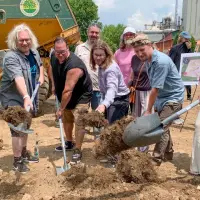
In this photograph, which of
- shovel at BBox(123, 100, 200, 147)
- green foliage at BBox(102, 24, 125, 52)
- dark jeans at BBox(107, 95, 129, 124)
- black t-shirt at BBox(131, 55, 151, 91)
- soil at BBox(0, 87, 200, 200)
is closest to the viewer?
shovel at BBox(123, 100, 200, 147)

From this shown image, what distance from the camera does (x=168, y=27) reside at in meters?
62.8

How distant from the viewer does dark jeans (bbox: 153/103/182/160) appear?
4477 mm

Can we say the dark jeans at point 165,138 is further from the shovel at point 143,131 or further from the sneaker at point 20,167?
the sneaker at point 20,167

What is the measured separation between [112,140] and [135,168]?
1.59ft

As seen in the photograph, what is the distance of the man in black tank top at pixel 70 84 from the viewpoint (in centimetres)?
463

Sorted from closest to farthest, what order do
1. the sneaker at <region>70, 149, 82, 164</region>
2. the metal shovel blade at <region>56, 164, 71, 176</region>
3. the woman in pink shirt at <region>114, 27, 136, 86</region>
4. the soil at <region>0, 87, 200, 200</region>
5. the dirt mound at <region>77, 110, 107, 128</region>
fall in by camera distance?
the soil at <region>0, 87, 200, 200</region> → the dirt mound at <region>77, 110, 107, 128</region> → the metal shovel blade at <region>56, 164, 71, 176</region> → the sneaker at <region>70, 149, 82, 164</region> → the woman in pink shirt at <region>114, 27, 136, 86</region>

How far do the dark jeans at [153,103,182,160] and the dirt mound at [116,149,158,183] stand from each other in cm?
46

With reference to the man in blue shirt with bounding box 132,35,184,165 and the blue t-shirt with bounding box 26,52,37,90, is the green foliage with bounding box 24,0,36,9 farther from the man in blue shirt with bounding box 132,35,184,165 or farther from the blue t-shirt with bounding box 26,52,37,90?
the man in blue shirt with bounding box 132,35,184,165

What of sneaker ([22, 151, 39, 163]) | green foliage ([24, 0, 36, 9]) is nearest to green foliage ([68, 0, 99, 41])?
green foliage ([24, 0, 36, 9])

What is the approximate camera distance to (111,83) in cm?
450

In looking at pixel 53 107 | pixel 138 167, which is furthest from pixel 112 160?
pixel 53 107

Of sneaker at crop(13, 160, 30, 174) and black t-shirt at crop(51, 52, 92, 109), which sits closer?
sneaker at crop(13, 160, 30, 174)

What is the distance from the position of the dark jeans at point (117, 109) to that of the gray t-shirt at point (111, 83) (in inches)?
3.0

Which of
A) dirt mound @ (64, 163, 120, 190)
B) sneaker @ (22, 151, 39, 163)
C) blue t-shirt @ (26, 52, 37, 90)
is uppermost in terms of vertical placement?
blue t-shirt @ (26, 52, 37, 90)
